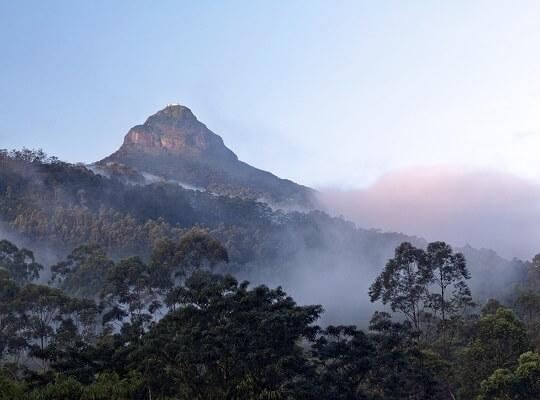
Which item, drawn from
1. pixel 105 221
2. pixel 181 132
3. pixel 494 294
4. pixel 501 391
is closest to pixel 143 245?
pixel 105 221

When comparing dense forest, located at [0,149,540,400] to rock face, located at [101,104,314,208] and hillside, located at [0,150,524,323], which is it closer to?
hillside, located at [0,150,524,323]

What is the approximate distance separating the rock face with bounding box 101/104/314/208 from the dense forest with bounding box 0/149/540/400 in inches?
2532

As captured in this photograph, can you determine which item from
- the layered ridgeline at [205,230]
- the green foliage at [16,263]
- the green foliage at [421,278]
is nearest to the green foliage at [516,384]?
the green foliage at [421,278]

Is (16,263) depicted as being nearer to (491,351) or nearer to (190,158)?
(491,351)

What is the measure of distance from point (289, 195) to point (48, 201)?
9745cm

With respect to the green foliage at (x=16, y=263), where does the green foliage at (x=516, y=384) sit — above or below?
below

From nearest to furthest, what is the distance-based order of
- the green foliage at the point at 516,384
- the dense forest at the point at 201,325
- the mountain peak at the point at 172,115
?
the dense forest at the point at 201,325 → the green foliage at the point at 516,384 → the mountain peak at the point at 172,115

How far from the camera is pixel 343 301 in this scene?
80.9 metres

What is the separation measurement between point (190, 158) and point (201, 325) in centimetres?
13194

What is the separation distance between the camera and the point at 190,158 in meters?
151

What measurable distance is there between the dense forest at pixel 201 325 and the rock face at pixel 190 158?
64.3m

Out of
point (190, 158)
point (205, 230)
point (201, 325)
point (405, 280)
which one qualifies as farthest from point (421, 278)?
point (190, 158)

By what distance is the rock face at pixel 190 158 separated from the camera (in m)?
142

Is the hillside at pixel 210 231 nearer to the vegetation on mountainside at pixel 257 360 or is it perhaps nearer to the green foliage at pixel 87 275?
the green foliage at pixel 87 275
